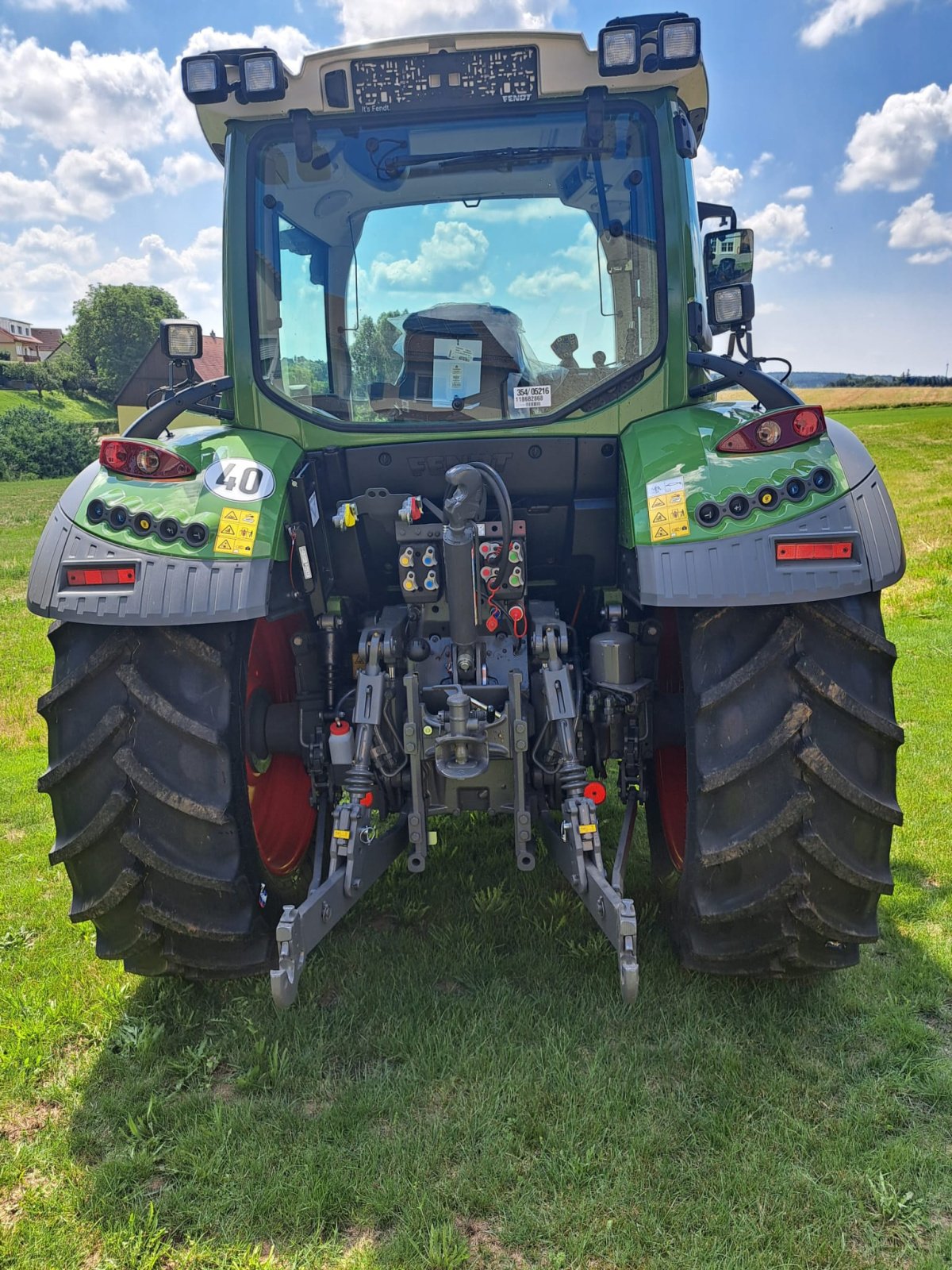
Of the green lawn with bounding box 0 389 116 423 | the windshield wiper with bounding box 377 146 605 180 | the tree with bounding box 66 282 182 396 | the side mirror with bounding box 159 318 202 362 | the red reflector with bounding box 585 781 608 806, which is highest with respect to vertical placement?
the tree with bounding box 66 282 182 396

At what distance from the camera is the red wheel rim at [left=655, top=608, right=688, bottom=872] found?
3.37 meters

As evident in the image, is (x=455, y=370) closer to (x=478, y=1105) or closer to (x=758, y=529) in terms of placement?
(x=758, y=529)

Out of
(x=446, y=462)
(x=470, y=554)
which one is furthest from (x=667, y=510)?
(x=446, y=462)

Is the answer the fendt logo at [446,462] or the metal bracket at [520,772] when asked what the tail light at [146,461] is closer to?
the fendt logo at [446,462]

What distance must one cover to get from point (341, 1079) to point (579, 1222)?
810 mm

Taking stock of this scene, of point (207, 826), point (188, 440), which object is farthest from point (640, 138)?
point (207, 826)

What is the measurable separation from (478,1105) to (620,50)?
313cm

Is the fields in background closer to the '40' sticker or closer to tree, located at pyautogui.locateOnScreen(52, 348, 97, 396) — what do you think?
the '40' sticker

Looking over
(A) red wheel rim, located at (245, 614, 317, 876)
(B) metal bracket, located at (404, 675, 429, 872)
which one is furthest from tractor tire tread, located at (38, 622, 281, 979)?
(A) red wheel rim, located at (245, 614, 317, 876)

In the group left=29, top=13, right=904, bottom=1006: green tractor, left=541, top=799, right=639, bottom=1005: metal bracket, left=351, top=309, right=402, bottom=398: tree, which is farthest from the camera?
left=351, top=309, right=402, bottom=398: tree

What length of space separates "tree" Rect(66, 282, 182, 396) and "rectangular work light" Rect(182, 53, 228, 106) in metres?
75.6

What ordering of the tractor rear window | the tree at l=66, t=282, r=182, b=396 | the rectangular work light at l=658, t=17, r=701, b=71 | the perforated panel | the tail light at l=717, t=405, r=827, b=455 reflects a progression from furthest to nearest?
the tree at l=66, t=282, r=182, b=396 < the tractor rear window < the perforated panel < the rectangular work light at l=658, t=17, r=701, b=71 < the tail light at l=717, t=405, r=827, b=455

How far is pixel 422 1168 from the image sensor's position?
2.29 meters

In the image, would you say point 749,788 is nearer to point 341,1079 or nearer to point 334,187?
point 341,1079
